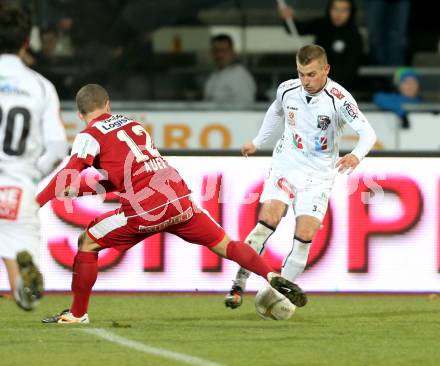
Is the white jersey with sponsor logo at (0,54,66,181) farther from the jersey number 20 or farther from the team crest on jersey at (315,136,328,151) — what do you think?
the team crest on jersey at (315,136,328,151)

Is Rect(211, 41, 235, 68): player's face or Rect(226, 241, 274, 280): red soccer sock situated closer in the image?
Rect(226, 241, 274, 280): red soccer sock

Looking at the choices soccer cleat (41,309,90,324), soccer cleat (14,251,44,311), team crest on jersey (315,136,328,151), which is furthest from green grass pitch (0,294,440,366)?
team crest on jersey (315,136,328,151)

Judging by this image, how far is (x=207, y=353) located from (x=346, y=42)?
23.5 ft

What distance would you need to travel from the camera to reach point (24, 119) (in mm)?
8258

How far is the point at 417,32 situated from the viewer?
16891 millimetres

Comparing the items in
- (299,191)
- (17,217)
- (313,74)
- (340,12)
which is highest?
→ (340,12)

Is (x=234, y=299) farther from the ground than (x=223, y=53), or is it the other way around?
(x=223, y=53)

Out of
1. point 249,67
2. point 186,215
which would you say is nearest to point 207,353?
point 186,215

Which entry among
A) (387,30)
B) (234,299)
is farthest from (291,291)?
(387,30)

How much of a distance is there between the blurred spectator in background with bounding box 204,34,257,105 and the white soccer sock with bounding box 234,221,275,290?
4.81 m

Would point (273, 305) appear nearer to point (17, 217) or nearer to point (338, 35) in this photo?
point (17, 217)

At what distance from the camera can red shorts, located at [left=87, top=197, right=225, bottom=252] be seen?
981 centimetres

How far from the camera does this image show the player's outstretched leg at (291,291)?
9.59m

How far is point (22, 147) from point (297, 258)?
2.97 meters
